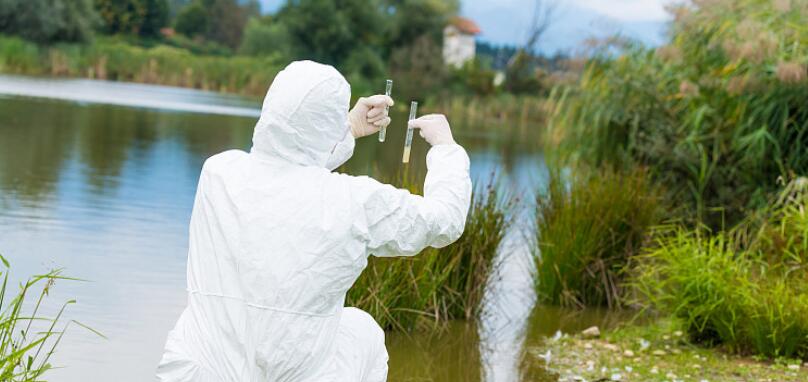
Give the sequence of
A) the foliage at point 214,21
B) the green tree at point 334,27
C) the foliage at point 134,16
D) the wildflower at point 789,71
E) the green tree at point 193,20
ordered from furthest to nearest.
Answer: the foliage at point 214,21, the green tree at point 193,20, the foliage at point 134,16, the green tree at point 334,27, the wildflower at point 789,71

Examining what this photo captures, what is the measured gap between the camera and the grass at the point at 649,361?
5.43 meters

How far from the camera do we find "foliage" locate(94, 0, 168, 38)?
60281mm

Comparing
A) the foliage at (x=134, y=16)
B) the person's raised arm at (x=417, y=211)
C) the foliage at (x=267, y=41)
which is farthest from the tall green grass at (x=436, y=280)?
the foliage at (x=134, y=16)

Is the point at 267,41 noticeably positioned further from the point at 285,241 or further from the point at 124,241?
the point at 285,241

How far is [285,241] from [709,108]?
6745 mm

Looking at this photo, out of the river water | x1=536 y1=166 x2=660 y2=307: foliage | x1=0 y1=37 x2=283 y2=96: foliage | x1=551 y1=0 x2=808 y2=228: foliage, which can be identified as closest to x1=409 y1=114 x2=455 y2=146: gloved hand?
the river water

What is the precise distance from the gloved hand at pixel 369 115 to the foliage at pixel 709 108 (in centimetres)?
515

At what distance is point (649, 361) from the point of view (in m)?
5.76

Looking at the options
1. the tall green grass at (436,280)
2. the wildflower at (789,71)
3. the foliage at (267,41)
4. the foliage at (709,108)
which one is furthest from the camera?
the foliage at (267,41)

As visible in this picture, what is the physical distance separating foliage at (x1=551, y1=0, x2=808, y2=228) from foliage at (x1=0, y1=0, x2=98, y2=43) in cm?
3550

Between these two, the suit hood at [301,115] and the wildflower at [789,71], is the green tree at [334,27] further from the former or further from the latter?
the suit hood at [301,115]

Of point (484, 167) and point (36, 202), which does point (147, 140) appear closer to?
point (484, 167)

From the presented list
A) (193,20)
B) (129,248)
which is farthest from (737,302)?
(193,20)

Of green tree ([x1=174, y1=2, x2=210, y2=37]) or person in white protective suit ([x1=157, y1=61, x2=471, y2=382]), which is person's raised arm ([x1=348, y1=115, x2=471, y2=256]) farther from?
green tree ([x1=174, y1=2, x2=210, y2=37])
